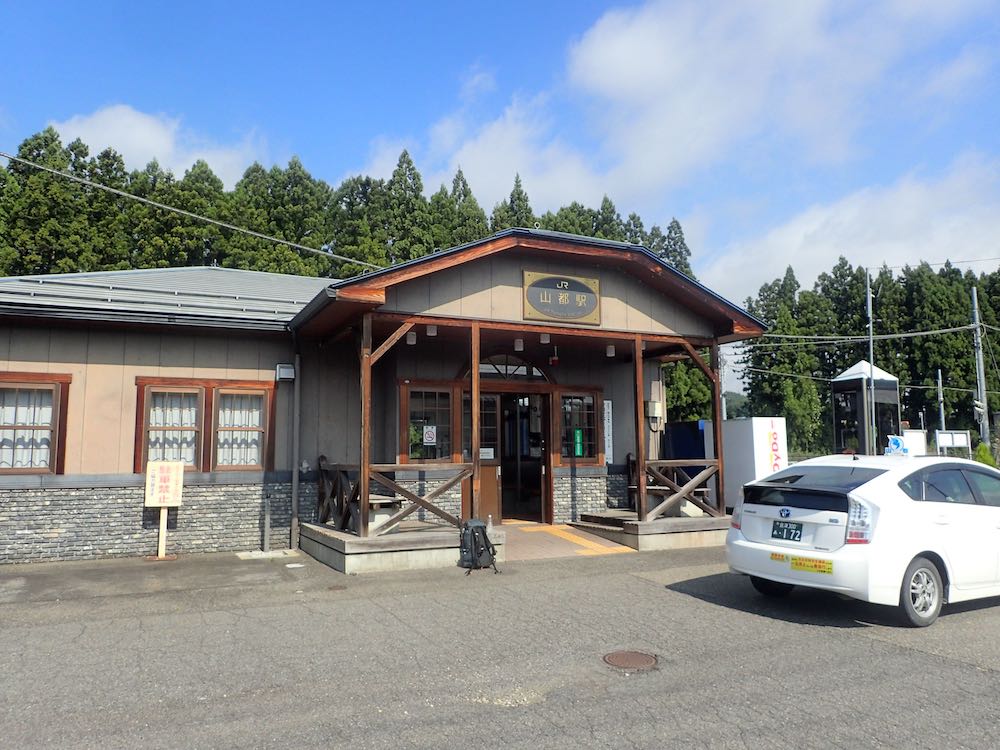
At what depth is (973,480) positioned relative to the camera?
700 cm

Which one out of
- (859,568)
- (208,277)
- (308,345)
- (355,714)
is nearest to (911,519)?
(859,568)

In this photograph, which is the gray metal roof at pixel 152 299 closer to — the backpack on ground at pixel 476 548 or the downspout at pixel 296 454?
the downspout at pixel 296 454

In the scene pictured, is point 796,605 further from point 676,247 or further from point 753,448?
point 676,247

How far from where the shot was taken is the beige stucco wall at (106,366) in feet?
31.9

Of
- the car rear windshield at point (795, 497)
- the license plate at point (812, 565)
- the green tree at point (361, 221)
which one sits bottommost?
the license plate at point (812, 565)

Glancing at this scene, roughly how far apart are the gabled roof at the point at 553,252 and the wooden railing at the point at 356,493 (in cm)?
210

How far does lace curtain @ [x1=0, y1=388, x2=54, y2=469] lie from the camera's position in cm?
959

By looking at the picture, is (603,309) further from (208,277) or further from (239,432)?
(208,277)

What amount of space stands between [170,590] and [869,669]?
680 centimetres

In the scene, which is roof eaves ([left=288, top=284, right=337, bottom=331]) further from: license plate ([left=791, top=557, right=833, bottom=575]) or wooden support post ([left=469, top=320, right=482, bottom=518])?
license plate ([left=791, top=557, right=833, bottom=575])

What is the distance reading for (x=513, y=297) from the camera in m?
10.3

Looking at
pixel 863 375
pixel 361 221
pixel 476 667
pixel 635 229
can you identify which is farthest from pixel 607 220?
pixel 476 667

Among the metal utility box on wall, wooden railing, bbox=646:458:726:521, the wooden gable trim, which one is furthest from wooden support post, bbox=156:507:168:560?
the metal utility box on wall

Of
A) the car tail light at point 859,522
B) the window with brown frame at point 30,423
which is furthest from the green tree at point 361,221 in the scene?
the car tail light at point 859,522
